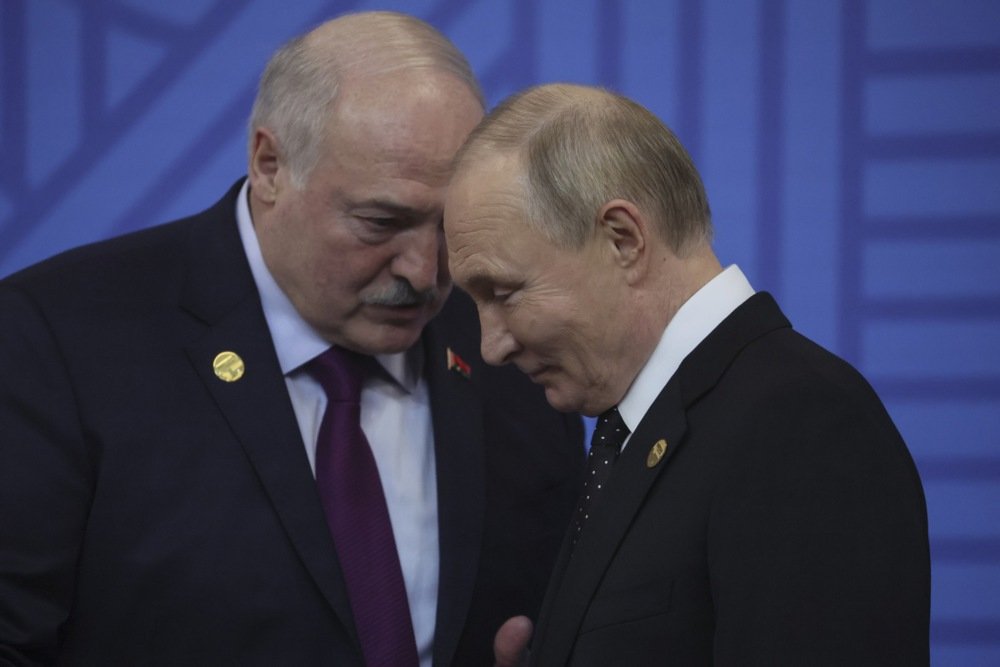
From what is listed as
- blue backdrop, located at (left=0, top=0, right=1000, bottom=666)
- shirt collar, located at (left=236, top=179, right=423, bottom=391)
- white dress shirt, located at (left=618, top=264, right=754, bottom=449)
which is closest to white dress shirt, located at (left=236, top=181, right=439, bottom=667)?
shirt collar, located at (left=236, top=179, right=423, bottom=391)

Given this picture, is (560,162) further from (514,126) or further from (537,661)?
(537,661)

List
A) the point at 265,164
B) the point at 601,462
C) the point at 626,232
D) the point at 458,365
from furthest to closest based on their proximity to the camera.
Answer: the point at 458,365 → the point at 265,164 → the point at 601,462 → the point at 626,232

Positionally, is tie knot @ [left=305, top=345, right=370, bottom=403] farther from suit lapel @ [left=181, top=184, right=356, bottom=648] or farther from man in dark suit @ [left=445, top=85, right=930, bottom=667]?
man in dark suit @ [left=445, top=85, right=930, bottom=667]

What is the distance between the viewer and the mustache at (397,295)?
5.67 feet

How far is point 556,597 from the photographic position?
1.34m

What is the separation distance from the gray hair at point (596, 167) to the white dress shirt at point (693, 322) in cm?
5

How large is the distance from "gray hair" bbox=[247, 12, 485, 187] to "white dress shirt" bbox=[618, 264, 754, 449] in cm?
55

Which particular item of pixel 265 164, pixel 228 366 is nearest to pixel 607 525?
pixel 228 366

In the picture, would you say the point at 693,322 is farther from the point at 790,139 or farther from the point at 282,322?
the point at 790,139

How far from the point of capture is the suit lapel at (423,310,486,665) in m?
1.73

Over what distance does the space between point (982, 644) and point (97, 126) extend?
1770 millimetres

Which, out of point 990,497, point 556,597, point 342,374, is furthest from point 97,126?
point 990,497

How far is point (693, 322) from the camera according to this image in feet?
4.32

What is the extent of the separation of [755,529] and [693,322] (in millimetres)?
237
